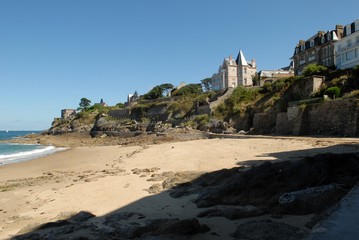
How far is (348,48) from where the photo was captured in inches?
1414

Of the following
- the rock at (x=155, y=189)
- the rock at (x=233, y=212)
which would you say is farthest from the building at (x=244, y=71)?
the rock at (x=233, y=212)

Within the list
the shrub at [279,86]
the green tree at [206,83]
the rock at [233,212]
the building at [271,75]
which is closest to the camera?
the rock at [233,212]

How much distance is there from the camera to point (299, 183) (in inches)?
237

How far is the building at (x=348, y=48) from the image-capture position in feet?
Result: 114

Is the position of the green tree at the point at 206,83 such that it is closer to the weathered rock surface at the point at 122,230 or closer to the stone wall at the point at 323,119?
the stone wall at the point at 323,119

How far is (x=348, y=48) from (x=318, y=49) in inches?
276

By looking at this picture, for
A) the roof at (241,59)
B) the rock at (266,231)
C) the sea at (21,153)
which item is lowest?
the sea at (21,153)

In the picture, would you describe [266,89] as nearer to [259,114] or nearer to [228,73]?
[259,114]

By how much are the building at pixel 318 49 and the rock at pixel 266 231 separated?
3810 centimetres

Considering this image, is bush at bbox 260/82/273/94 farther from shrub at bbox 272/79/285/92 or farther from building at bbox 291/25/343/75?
building at bbox 291/25/343/75

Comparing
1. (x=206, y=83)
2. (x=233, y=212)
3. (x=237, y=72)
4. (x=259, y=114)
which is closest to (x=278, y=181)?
(x=233, y=212)

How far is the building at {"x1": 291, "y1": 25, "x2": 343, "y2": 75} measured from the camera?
40688 mm

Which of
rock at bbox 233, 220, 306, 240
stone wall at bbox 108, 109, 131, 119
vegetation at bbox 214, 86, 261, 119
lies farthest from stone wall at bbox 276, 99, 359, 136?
stone wall at bbox 108, 109, 131, 119

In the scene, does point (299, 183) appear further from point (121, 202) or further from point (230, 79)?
point (230, 79)
